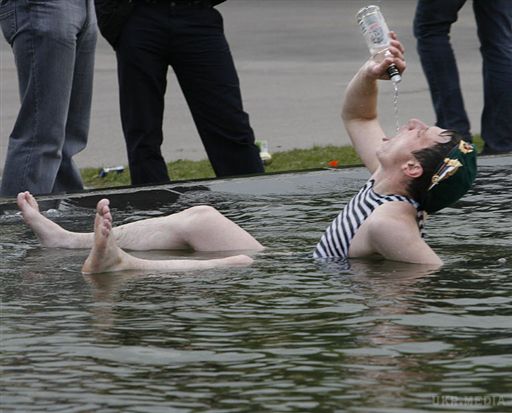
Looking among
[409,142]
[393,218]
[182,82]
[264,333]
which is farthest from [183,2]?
[264,333]

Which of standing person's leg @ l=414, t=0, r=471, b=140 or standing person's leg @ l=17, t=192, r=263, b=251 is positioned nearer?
standing person's leg @ l=17, t=192, r=263, b=251

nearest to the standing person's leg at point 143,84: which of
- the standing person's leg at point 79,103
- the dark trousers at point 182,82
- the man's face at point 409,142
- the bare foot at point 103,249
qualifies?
the dark trousers at point 182,82

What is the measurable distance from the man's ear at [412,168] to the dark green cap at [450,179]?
0.05 metres

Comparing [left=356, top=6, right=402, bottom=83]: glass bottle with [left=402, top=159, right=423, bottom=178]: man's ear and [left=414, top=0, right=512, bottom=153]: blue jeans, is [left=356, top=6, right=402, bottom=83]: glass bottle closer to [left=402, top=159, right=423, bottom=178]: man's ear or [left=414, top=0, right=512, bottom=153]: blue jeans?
[left=402, top=159, right=423, bottom=178]: man's ear

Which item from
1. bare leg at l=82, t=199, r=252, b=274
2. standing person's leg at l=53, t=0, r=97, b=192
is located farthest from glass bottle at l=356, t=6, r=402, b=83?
standing person's leg at l=53, t=0, r=97, b=192

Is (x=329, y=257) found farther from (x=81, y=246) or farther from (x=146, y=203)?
(x=146, y=203)

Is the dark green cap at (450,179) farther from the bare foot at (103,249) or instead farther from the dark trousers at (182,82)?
the dark trousers at (182,82)

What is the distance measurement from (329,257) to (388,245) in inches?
9.2

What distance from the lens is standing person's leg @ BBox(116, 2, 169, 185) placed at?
22.6ft

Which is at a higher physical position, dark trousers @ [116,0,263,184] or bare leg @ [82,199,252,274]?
dark trousers @ [116,0,263,184]

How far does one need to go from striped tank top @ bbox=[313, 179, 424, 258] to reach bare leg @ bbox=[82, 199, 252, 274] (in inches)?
10.7

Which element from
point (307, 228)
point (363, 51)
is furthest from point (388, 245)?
point (363, 51)

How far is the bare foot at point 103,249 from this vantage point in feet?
15.2

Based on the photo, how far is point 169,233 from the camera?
5266 mm
